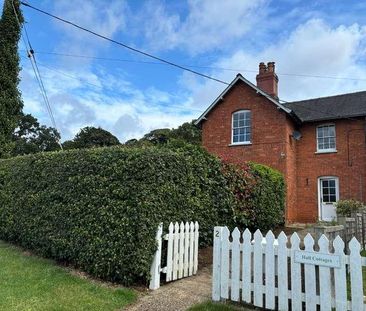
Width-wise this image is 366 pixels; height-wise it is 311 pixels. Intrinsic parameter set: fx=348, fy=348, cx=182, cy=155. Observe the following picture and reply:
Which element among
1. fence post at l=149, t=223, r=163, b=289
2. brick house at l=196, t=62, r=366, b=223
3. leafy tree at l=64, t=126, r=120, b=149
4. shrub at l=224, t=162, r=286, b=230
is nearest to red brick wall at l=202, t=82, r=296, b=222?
brick house at l=196, t=62, r=366, b=223

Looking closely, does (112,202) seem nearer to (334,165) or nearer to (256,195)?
(256,195)

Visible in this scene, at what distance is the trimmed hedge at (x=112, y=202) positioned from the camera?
6277mm

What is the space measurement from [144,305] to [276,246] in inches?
88.5

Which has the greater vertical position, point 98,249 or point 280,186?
point 280,186

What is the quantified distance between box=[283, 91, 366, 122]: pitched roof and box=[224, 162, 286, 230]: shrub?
235 inches

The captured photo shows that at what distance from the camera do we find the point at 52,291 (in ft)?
18.9

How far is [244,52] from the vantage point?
501 inches

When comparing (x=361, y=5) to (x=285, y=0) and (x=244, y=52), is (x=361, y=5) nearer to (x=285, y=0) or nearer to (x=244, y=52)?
(x=285, y=0)

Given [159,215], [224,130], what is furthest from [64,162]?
[224,130]

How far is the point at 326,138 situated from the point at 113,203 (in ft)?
51.2

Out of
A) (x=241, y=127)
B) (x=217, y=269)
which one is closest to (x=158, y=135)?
(x=241, y=127)

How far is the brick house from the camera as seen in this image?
59.0 feet

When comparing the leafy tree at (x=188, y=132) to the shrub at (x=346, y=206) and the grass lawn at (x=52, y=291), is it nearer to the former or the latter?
the shrub at (x=346, y=206)

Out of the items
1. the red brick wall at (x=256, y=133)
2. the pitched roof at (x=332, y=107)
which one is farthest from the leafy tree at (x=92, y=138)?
the pitched roof at (x=332, y=107)
